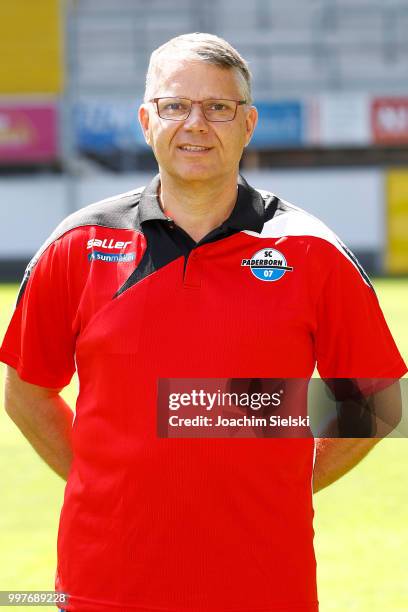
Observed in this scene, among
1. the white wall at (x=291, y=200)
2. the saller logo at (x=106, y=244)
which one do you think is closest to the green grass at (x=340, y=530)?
the saller logo at (x=106, y=244)

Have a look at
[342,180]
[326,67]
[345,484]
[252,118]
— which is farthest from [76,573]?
[326,67]

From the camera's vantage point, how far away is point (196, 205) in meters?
2.19

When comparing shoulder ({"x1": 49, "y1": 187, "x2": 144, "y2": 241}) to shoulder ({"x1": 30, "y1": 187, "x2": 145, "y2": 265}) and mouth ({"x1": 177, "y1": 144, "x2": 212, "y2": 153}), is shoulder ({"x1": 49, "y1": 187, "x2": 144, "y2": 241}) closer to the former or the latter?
shoulder ({"x1": 30, "y1": 187, "x2": 145, "y2": 265})

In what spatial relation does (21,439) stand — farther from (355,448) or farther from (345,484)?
(355,448)

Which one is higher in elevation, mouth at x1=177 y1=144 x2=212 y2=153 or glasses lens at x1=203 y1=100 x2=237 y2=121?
glasses lens at x1=203 y1=100 x2=237 y2=121

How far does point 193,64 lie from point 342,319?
1.96 feet

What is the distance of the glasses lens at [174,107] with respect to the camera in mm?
2145

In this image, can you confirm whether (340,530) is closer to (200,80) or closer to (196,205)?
(196,205)

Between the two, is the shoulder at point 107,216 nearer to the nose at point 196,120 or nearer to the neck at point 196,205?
the neck at point 196,205

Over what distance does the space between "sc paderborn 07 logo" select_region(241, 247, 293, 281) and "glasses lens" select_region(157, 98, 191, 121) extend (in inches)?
12.9

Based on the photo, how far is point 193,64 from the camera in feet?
6.97

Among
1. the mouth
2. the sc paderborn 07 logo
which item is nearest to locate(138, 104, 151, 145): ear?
the mouth

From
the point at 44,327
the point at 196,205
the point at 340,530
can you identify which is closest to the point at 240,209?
the point at 196,205

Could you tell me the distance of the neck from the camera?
2180 mm
